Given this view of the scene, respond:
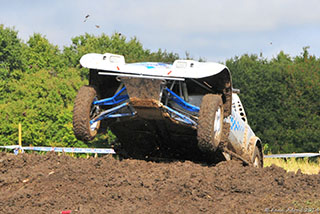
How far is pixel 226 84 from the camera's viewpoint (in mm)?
9305

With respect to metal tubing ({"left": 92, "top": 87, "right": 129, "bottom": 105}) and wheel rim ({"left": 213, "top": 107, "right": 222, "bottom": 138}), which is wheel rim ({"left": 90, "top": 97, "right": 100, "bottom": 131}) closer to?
metal tubing ({"left": 92, "top": 87, "right": 129, "bottom": 105})

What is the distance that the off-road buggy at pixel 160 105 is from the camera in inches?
338

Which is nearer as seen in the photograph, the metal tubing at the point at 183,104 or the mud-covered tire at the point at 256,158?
the metal tubing at the point at 183,104

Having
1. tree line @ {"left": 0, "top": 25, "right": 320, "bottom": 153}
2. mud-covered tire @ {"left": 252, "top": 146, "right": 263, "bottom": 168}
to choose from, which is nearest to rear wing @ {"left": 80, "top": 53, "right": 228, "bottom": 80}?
mud-covered tire @ {"left": 252, "top": 146, "right": 263, "bottom": 168}

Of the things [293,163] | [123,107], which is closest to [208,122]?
[123,107]

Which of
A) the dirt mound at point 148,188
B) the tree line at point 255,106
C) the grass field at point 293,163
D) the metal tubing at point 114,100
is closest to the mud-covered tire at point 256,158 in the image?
the grass field at point 293,163

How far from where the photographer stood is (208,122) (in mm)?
8461

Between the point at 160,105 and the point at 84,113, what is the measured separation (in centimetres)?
130

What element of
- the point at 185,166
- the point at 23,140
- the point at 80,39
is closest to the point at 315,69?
the point at 23,140

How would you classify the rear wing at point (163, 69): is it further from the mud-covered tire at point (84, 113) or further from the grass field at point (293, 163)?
the grass field at point (293, 163)

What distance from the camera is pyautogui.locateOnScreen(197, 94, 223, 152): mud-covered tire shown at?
8477mm

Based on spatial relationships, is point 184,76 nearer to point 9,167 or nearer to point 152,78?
point 152,78

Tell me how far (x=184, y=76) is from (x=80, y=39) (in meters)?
32.1

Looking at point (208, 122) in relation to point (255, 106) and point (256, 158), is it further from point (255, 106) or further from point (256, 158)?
point (255, 106)
